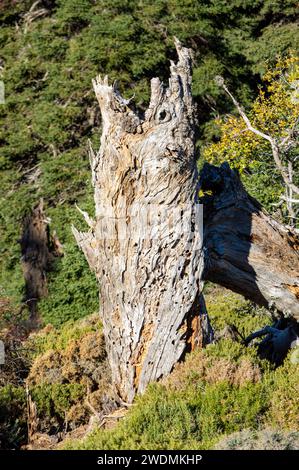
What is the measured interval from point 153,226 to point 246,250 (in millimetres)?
1179

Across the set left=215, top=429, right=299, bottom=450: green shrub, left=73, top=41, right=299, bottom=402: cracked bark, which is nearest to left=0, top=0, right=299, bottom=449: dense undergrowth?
left=73, top=41, right=299, bottom=402: cracked bark

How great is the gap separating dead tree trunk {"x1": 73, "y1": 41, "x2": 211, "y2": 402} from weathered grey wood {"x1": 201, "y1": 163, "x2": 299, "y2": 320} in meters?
0.55

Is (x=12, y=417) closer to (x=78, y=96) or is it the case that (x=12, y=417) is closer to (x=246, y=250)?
(x=246, y=250)

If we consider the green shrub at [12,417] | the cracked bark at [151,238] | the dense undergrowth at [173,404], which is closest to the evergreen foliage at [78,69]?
the dense undergrowth at [173,404]

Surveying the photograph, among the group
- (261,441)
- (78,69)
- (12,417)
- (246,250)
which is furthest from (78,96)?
(261,441)

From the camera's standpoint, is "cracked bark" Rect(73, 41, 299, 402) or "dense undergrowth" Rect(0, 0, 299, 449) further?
"dense undergrowth" Rect(0, 0, 299, 449)

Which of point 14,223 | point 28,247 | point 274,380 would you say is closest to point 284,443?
point 274,380

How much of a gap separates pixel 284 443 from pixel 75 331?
210 inches

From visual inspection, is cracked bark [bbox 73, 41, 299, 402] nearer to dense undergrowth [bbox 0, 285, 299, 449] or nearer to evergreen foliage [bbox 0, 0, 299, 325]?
dense undergrowth [bbox 0, 285, 299, 449]

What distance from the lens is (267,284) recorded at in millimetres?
7590

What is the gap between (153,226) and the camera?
22.8 feet

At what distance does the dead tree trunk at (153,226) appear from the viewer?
6902 mm

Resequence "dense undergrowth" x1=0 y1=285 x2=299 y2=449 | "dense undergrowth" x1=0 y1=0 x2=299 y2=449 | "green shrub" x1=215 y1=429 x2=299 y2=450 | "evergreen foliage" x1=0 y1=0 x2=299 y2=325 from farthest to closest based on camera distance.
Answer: "evergreen foliage" x1=0 y1=0 x2=299 y2=325 < "dense undergrowth" x1=0 y1=0 x2=299 y2=449 < "dense undergrowth" x1=0 y1=285 x2=299 y2=449 < "green shrub" x1=215 y1=429 x2=299 y2=450

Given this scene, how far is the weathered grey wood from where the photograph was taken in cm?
753
